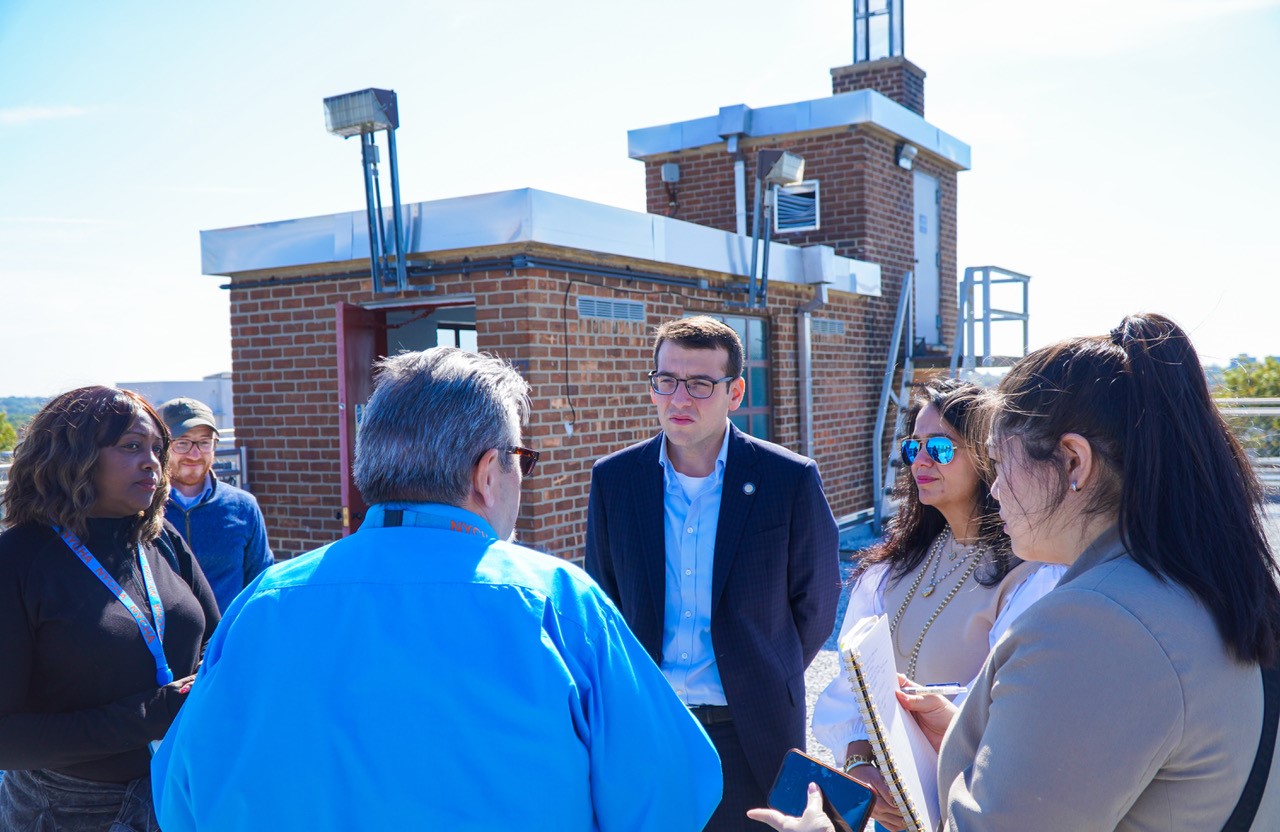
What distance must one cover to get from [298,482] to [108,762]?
4898 millimetres

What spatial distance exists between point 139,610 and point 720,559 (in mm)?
1612

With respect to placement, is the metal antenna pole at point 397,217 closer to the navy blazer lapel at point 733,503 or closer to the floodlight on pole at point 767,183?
the floodlight on pole at point 767,183

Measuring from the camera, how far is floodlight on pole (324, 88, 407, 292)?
5.92 meters

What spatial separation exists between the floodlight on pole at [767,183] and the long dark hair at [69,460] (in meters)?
6.17

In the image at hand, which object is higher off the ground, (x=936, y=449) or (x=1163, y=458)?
(x=1163, y=458)

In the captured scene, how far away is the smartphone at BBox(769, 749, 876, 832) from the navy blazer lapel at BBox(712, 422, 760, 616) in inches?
52.6

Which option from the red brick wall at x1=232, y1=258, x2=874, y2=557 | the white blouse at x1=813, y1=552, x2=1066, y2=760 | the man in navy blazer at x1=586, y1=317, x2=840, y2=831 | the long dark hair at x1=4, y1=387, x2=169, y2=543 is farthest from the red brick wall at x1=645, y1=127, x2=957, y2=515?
the long dark hair at x1=4, y1=387, x2=169, y2=543

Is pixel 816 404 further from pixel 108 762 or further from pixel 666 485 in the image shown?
pixel 108 762

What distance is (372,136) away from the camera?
6.09m

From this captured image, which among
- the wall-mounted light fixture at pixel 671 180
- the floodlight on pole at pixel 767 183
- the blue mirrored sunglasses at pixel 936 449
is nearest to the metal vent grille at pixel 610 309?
the floodlight on pole at pixel 767 183

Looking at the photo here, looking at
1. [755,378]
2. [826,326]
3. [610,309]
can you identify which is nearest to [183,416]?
[610,309]

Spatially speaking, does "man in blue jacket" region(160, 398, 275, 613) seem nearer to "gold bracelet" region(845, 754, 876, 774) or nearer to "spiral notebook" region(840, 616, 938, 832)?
"gold bracelet" region(845, 754, 876, 774)

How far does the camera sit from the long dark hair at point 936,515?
2.43 m

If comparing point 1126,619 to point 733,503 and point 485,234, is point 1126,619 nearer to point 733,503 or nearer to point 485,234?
point 733,503
